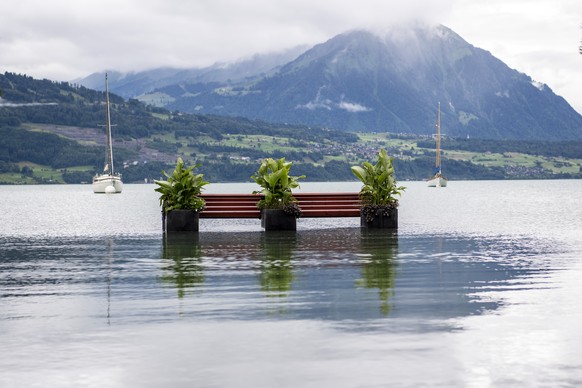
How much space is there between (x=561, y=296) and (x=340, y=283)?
14.3ft

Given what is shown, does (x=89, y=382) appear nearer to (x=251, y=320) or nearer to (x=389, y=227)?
(x=251, y=320)

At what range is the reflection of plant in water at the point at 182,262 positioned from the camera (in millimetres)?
18688

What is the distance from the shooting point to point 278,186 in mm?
35531

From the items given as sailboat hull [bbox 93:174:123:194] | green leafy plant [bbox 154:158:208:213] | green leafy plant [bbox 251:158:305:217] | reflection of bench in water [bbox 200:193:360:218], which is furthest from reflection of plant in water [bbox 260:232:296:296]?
sailboat hull [bbox 93:174:123:194]

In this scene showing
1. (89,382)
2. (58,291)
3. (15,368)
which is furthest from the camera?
(58,291)

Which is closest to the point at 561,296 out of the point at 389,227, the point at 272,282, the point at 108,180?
the point at 272,282

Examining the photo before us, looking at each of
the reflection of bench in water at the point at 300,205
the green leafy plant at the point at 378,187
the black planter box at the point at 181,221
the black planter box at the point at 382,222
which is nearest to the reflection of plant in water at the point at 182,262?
the black planter box at the point at 181,221

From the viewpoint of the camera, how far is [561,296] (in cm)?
1573

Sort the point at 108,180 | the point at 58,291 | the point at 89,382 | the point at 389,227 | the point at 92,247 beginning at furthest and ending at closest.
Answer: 1. the point at 108,180
2. the point at 389,227
3. the point at 92,247
4. the point at 58,291
5. the point at 89,382

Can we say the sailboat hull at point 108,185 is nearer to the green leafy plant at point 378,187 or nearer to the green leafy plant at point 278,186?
the green leafy plant at point 278,186

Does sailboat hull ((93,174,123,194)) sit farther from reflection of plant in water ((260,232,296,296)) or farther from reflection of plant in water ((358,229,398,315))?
reflection of plant in water ((358,229,398,315))

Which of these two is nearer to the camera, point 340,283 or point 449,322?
point 449,322

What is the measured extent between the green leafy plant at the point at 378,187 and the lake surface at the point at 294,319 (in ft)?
32.8

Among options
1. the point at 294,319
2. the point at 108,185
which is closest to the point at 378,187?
the point at 294,319
